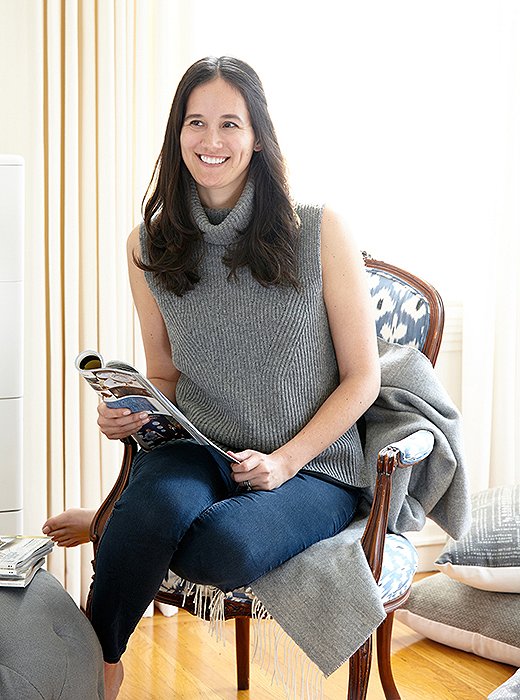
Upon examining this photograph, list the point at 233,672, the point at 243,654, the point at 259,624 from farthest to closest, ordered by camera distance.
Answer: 1. the point at 233,672
2. the point at 243,654
3. the point at 259,624

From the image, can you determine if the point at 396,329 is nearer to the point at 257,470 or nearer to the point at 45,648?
the point at 257,470

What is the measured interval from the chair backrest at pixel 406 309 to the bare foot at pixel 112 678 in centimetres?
93

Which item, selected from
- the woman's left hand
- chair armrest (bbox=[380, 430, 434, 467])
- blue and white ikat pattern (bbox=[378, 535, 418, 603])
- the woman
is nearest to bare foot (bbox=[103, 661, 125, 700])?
the woman

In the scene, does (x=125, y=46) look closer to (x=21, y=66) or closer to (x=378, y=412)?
(x=21, y=66)

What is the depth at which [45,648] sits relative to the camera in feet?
5.13

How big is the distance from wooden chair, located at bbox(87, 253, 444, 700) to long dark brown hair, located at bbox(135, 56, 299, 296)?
0.34 m

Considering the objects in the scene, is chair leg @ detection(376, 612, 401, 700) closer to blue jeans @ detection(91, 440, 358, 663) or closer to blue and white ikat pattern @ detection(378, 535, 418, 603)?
blue and white ikat pattern @ detection(378, 535, 418, 603)

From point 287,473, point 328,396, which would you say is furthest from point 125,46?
point 287,473

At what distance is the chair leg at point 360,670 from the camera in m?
1.74

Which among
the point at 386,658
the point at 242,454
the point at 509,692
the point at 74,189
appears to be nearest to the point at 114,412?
the point at 242,454

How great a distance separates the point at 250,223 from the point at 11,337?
70 cm

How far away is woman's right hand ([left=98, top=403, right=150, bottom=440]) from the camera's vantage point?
190 centimetres

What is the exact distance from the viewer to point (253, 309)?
6.57 feet

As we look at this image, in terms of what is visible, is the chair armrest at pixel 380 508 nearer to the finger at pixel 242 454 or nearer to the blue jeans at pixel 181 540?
the blue jeans at pixel 181 540
